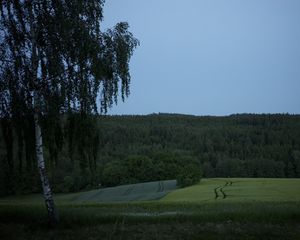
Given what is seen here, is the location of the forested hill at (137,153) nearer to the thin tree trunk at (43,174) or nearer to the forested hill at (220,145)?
the forested hill at (220,145)

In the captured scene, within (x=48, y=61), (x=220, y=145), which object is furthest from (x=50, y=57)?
(x=220, y=145)

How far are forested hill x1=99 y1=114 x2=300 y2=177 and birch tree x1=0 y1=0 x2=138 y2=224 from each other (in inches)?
4180

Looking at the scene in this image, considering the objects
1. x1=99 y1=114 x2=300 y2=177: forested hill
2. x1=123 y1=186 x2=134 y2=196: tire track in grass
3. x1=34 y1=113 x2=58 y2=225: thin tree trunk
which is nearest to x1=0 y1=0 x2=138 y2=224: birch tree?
x1=34 y1=113 x2=58 y2=225: thin tree trunk

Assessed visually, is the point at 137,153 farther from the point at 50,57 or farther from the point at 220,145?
the point at 50,57

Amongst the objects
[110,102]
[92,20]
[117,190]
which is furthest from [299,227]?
[117,190]

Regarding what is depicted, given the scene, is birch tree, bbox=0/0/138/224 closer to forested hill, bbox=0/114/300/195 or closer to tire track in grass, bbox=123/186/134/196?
forested hill, bbox=0/114/300/195

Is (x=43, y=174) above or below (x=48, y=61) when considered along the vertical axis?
below

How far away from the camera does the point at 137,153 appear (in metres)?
152

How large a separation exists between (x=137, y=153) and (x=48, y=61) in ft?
437

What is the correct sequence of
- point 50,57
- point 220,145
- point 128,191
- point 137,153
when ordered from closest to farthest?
1. point 50,57
2. point 128,191
3. point 137,153
4. point 220,145

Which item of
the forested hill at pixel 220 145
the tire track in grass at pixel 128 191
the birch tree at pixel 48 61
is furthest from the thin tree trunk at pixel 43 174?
the forested hill at pixel 220 145

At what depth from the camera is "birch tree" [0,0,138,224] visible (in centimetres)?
1922

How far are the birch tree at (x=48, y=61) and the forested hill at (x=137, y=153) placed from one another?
1.08 meters

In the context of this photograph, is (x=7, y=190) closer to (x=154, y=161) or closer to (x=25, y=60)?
(x=154, y=161)
